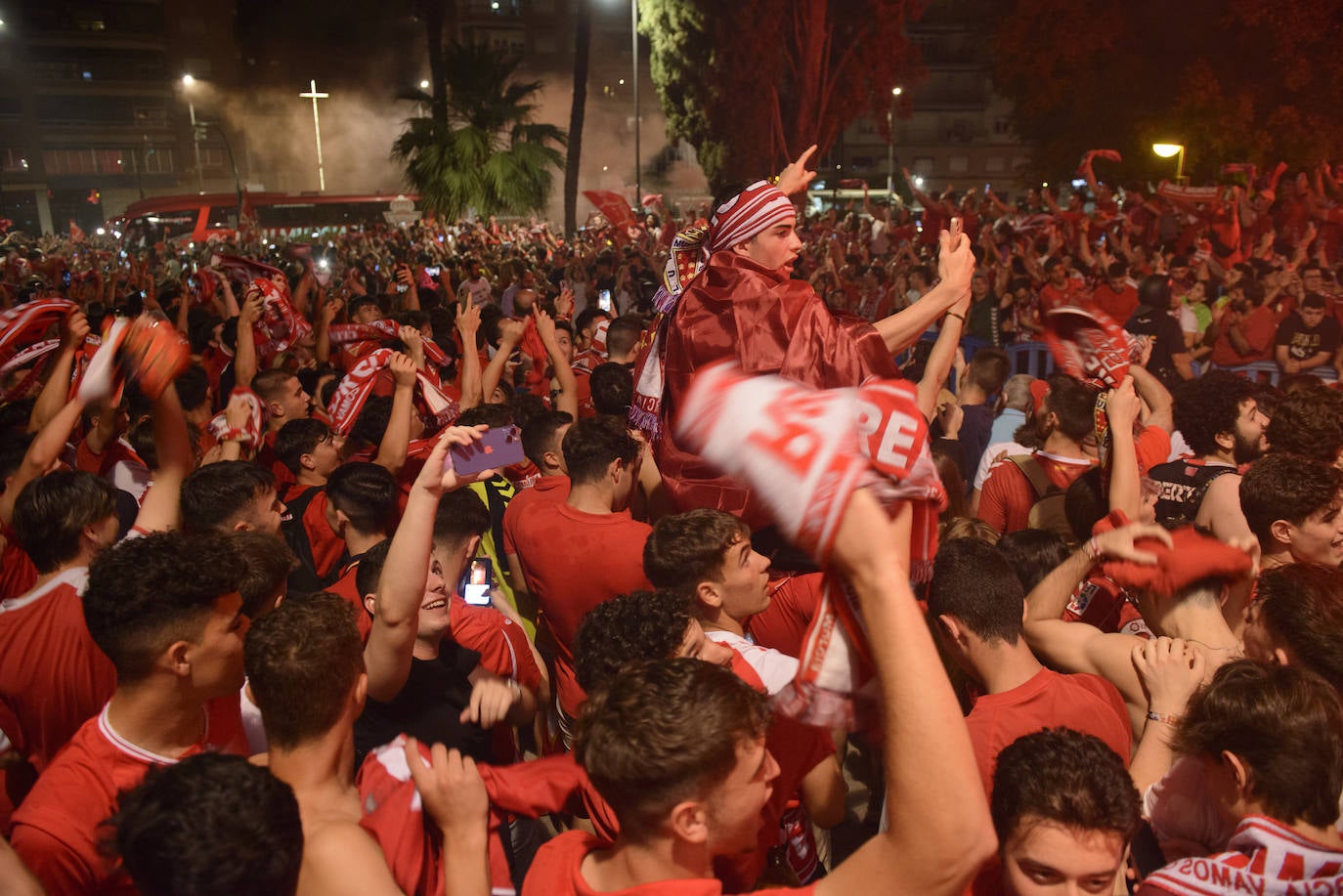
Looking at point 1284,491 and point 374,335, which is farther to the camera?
point 374,335

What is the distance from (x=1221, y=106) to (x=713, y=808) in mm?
30008

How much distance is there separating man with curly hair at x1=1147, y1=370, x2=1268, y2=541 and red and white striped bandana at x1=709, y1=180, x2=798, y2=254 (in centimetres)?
234

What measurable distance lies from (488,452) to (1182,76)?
2943 cm

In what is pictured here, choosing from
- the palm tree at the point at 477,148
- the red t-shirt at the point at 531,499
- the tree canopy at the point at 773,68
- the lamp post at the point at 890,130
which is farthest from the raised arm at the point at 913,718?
the lamp post at the point at 890,130

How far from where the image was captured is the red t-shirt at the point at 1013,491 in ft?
16.6

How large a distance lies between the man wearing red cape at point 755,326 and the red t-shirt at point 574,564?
0.29 m

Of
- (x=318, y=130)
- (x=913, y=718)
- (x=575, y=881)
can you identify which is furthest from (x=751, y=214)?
(x=318, y=130)

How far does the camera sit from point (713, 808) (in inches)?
76.1

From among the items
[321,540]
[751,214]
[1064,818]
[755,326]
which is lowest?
[321,540]

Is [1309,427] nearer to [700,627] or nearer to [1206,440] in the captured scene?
[1206,440]

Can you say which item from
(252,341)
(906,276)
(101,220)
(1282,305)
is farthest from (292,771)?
(101,220)

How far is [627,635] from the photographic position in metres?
2.70

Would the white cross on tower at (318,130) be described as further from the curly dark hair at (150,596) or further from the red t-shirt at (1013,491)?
the curly dark hair at (150,596)

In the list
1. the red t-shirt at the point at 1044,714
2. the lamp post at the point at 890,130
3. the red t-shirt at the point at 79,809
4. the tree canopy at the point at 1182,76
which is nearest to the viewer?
the red t-shirt at the point at 79,809
